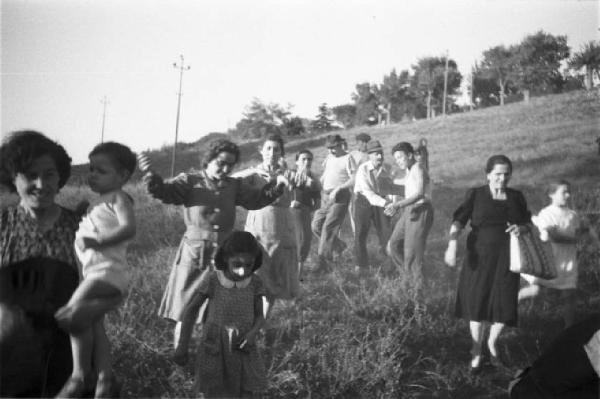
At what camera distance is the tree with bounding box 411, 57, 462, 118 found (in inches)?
173

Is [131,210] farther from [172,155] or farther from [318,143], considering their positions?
[318,143]

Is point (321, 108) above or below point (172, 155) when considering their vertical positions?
above

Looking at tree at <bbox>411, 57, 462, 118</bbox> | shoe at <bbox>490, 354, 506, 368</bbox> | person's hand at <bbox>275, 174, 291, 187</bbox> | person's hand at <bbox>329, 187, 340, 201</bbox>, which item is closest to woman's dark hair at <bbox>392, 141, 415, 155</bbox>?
tree at <bbox>411, 57, 462, 118</bbox>

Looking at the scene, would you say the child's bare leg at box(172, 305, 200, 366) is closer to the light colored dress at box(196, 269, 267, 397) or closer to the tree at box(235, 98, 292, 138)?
the light colored dress at box(196, 269, 267, 397)

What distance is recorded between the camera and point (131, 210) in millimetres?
3484

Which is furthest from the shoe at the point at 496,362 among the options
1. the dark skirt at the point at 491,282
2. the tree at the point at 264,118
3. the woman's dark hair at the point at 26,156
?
the woman's dark hair at the point at 26,156

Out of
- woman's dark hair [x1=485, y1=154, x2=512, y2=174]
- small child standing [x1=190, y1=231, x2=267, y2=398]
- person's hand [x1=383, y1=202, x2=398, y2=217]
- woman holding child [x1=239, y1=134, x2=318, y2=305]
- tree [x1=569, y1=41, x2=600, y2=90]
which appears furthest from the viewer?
tree [x1=569, y1=41, x2=600, y2=90]

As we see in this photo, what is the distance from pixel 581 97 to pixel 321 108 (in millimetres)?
2036

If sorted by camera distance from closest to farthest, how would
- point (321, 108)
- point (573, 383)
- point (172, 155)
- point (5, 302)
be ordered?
point (573, 383), point (5, 302), point (172, 155), point (321, 108)

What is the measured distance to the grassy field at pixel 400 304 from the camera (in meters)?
3.63

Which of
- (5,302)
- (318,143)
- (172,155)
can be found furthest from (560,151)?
(5,302)

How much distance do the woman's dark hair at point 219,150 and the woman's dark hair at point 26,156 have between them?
0.84 metres

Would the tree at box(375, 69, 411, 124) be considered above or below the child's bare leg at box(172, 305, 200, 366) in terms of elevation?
above

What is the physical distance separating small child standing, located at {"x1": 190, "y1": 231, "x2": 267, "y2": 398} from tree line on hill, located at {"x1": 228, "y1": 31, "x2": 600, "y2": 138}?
1.43 meters
